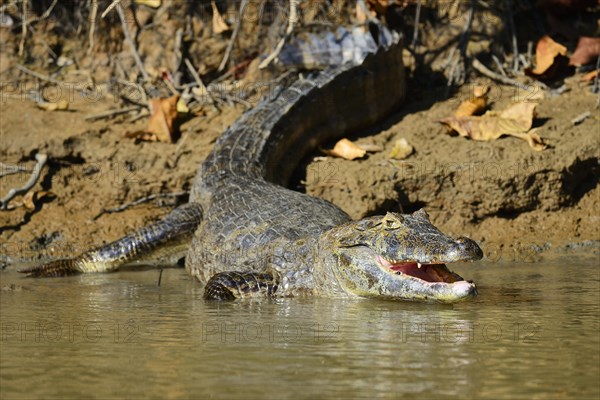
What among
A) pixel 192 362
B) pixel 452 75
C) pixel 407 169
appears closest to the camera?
pixel 192 362

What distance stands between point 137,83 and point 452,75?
293 centimetres

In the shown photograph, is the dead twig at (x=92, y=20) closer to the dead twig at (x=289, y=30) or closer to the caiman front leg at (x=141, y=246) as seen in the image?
the dead twig at (x=289, y=30)

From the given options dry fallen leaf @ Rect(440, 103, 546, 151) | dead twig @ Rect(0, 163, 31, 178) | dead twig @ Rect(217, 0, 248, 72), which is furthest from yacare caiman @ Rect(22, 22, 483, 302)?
dead twig @ Rect(0, 163, 31, 178)

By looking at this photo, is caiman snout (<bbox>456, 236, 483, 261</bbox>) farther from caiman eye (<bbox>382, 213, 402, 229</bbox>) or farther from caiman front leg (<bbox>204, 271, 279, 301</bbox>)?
caiman front leg (<bbox>204, 271, 279, 301</bbox>)

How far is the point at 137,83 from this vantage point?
9188mm

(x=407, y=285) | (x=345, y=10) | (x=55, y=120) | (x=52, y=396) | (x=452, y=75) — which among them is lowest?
(x=52, y=396)

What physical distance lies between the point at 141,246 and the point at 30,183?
4.42ft

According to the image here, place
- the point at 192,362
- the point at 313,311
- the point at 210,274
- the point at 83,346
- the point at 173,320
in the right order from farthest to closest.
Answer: the point at 210,274 → the point at 313,311 → the point at 173,320 → the point at 83,346 → the point at 192,362

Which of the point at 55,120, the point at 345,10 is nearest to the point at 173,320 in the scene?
the point at 55,120

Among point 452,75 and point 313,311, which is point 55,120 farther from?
point 313,311

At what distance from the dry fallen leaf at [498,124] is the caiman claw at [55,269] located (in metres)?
3.18

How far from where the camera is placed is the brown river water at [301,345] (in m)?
3.34

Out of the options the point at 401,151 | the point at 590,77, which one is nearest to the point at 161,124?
the point at 401,151

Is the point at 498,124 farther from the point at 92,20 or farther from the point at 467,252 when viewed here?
the point at 92,20
